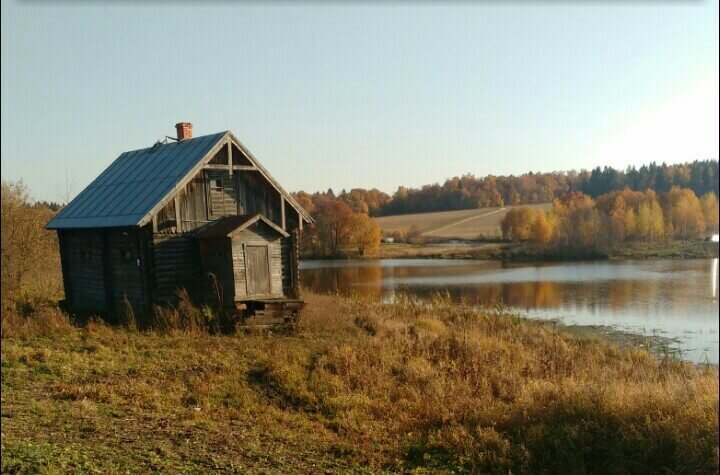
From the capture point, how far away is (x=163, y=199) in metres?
15.7

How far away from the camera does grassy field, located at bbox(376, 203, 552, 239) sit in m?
37.5

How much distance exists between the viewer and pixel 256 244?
1661 centimetres

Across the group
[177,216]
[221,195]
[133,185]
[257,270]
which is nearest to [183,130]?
[133,185]

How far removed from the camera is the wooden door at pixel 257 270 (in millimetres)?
16375

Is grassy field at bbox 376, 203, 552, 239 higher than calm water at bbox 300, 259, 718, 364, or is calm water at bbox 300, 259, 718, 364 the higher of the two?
grassy field at bbox 376, 203, 552, 239

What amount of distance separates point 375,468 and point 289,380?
3997 mm

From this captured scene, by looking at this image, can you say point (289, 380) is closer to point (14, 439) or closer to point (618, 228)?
point (14, 439)

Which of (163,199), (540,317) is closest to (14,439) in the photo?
(163,199)

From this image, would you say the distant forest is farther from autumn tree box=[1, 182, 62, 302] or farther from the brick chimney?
autumn tree box=[1, 182, 62, 302]

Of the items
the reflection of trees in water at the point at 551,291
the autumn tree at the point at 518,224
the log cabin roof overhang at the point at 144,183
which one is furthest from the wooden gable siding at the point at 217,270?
the autumn tree at the point at 518,224

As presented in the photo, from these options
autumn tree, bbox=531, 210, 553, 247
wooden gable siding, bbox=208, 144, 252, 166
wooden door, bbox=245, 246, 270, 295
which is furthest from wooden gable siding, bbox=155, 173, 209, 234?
A: autumn tree, bbox=531, 210, 553, 247

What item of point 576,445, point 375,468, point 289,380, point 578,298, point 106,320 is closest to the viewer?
A: point 375,468

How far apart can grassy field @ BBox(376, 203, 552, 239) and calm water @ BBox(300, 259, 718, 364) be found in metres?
2.92

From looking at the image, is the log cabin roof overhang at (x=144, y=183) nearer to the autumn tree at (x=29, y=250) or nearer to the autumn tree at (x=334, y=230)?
the autumn tree at (x=29, y=250)
